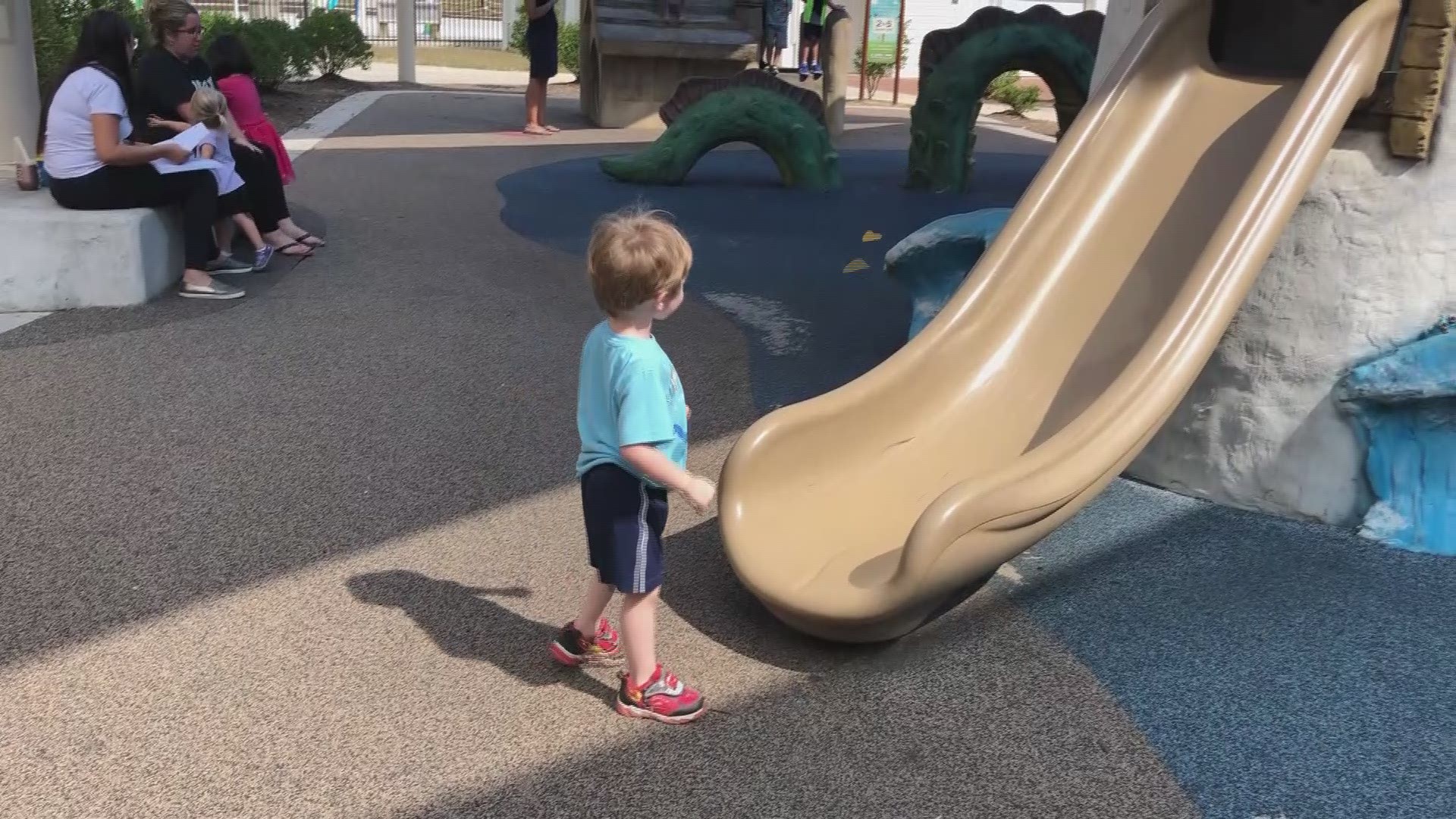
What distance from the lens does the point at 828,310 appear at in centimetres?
644

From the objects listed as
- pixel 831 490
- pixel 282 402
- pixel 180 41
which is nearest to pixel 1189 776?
pixel 831 490

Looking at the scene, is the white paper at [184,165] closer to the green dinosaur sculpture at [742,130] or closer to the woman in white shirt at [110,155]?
the woman in white shirt at [110,155]

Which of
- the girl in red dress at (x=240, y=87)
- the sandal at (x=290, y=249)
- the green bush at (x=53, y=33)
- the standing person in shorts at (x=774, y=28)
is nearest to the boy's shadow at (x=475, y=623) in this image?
the sandal at (x=290, y=249)

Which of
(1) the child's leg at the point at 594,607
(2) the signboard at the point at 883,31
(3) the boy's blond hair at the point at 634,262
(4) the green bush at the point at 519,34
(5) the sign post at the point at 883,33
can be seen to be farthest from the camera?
(4) the green bush at the point at 519,34

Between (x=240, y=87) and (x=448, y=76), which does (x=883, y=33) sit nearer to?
(x=448, y=76)

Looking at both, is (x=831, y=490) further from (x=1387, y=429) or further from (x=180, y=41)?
(x=180, y=41)

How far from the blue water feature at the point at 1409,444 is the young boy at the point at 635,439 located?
7.45 ft

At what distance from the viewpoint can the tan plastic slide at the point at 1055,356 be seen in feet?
9.93

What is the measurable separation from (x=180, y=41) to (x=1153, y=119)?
184 inches

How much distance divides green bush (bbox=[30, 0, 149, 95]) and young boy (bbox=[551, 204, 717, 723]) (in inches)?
369

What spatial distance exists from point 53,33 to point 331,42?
8.45 m

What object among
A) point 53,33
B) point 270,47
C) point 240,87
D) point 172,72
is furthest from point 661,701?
point 270,47

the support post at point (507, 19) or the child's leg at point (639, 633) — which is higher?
the support post at point (507, 19)

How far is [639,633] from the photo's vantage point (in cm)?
279
